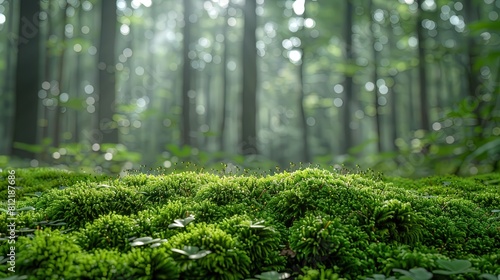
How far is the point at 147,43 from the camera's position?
35531mm

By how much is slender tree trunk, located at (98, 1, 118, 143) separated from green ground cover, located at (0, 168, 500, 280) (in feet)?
22.8

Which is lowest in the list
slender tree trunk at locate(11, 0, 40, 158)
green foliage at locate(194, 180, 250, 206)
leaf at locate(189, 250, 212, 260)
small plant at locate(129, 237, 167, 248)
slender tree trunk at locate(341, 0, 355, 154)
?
leaf at locate(189, 250, 212, 260)

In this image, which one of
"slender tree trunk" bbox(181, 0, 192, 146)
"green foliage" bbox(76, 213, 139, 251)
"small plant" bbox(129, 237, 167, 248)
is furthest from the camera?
"slender tree trunk" bbox(181, 0, 192, 146)

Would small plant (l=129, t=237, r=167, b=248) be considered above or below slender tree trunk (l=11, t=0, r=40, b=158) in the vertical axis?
below

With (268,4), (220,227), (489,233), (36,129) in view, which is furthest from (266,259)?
(268,4)

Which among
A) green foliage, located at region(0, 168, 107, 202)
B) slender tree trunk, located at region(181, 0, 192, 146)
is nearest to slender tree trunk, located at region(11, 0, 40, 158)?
green foliage, located at region(0, 168, 107, 202)

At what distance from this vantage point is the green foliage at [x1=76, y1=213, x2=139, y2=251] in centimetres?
231

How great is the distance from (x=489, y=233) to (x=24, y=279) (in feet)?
9.89

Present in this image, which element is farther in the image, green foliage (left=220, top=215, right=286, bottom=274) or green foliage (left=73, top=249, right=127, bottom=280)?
green foliage (left=220, top=215, right=286, bottom=274)

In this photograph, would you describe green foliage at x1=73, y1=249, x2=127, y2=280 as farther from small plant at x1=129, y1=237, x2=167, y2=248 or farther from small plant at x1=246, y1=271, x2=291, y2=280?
small plant at x1=246, y1=271, x2=291, y2=280

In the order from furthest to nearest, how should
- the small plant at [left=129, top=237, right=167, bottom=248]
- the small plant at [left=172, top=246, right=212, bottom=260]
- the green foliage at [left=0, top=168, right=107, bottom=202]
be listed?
1. the green foliage at [left=0, top=168, right=107, bottom=202]
2. the small plant at [left=129, top=237, right=167, bottom=248]
3. the small plant at [left=172, top=246, right=212, bottom=260]

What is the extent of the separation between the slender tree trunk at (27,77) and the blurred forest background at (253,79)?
0.9 inches

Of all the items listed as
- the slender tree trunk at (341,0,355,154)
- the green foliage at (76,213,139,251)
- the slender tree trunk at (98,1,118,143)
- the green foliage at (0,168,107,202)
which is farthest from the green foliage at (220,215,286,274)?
the slender tree trunk at (341,0,355,154)

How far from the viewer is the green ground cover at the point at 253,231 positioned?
2.07m
